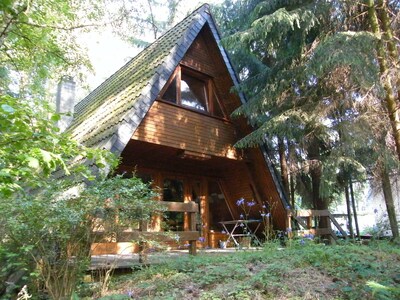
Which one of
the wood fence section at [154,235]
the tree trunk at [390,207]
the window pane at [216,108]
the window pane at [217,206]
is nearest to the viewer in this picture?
the wood fence section at [154,235]

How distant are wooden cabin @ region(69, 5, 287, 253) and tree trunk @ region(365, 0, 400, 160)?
3.07m

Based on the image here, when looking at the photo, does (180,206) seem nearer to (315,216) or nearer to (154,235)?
(154,235)

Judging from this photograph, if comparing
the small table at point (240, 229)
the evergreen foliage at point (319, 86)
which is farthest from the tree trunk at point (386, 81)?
the small table at point (240, 229)

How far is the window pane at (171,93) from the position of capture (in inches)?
329

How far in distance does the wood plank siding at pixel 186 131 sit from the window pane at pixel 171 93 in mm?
246

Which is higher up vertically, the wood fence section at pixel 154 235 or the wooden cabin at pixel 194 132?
the wooden cabin at pixel 194 132

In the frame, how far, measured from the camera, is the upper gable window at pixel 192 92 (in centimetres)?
852

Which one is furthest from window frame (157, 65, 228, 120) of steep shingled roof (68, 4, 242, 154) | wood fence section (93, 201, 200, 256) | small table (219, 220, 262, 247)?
wood fence section (93, 201, 200, 256)

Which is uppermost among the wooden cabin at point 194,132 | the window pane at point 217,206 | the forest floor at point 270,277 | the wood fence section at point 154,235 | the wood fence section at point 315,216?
the wooden cabin at point 194,132

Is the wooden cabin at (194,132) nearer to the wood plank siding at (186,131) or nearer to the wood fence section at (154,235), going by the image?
the wood plank siding at (186,131)

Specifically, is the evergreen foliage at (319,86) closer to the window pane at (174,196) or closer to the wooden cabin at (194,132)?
the wooden cabin at (194,132)

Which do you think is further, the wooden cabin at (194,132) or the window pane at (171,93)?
the window pane at (171,93)

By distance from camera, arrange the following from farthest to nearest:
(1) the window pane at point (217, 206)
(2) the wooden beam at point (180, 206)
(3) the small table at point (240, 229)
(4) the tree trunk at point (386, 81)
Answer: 1. (1) the window pane at point (217, 206)
2. (3) the small table at point (240, 229)
3. (4) the tree trunk at point (386, 81)
4. (2) the wooden beam at point (180, 206)

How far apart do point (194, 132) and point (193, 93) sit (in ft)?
3.98
